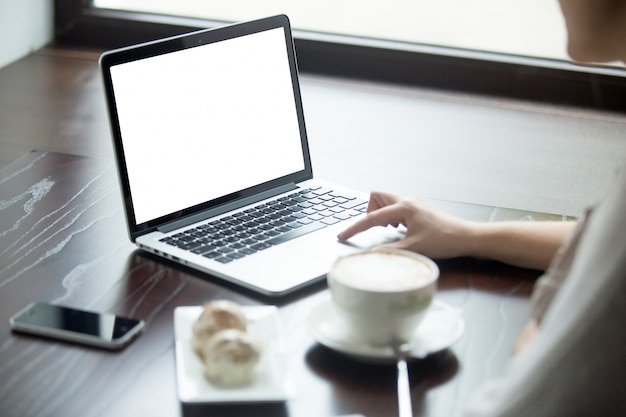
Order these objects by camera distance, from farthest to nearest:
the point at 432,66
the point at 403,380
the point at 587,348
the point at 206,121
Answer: the point at 432,66, the point at 206,121, the point at 403,380, the point at 587,348

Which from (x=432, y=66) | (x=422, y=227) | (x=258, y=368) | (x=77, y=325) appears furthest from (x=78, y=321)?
(x=432, y=66)

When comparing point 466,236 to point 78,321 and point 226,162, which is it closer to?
point 226,162

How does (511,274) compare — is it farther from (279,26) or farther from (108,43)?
(108,43)

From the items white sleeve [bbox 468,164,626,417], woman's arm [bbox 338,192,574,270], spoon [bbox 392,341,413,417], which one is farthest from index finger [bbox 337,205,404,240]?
white sleeve [bbox 468,164,626,417]

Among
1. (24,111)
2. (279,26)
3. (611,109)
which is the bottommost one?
(611,109)

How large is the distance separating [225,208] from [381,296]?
423mm

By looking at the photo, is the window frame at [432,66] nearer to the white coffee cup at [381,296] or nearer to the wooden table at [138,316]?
the wooden table at [138,316]

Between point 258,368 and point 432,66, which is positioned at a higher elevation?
point 258,368

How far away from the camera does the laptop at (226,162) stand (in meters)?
1.18

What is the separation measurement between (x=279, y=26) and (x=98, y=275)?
1.48ft

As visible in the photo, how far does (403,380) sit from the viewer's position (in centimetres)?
92

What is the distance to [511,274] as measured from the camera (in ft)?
3.86

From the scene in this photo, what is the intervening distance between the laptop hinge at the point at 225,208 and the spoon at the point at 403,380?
1.29 feet

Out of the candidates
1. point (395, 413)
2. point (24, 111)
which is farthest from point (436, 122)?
point (395, 413)
